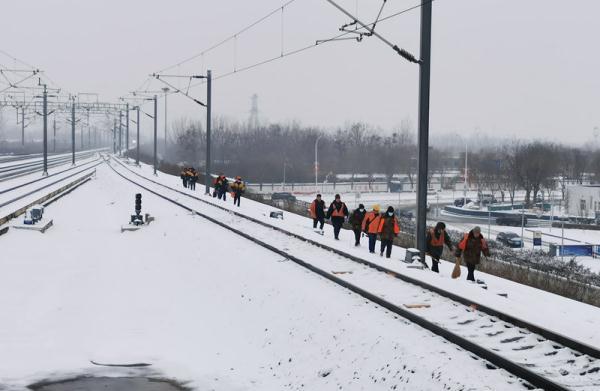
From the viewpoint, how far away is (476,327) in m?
9.99

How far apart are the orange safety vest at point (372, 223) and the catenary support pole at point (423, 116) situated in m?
1.94

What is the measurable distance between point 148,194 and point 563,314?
32.1 metres

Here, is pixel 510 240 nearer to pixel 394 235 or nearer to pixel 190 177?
pixel 190 177

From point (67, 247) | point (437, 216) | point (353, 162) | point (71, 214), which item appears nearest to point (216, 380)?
point (67, 247)

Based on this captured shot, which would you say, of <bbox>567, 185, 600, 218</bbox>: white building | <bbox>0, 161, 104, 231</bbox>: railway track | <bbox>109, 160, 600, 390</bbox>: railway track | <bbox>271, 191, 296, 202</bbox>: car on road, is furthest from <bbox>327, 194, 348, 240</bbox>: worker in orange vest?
<bbox>567, 185, 600, 218</bbox>: white building

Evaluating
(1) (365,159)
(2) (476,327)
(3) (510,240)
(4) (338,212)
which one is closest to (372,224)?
(4) (338,212)

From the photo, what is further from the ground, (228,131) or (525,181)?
(228,131)

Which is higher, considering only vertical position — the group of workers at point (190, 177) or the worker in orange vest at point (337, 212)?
the group of workers at point (190, 177)

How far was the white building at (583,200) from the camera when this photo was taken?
71562 millimetres

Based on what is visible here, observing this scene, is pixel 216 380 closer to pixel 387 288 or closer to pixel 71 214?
pixel 387 288

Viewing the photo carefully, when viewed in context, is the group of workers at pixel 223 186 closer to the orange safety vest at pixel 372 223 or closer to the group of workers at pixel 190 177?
the group of workers at pixel 190 177

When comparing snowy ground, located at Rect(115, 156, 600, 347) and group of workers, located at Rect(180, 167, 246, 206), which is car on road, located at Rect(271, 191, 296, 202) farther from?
snowy ground, located at Rect(115, 156, 600, 347)

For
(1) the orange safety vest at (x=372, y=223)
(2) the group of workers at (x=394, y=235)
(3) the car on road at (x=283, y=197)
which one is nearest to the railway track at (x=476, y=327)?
(1) the orange safety vest at (x=372, y=223)

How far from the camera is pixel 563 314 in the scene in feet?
38.3
